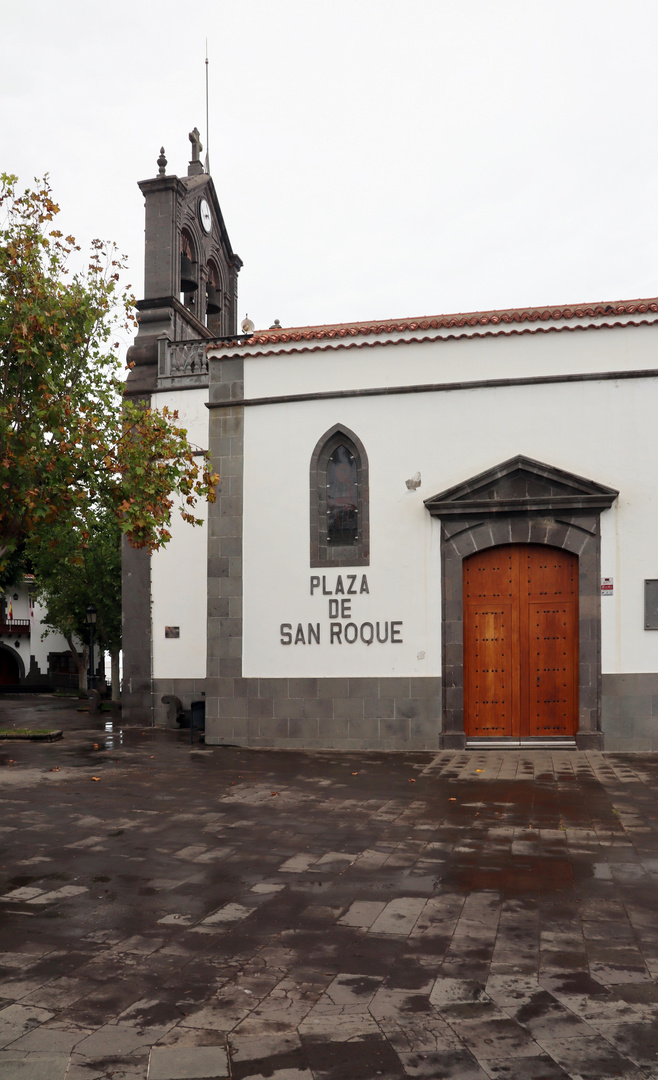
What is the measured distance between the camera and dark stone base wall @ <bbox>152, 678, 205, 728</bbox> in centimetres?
1923

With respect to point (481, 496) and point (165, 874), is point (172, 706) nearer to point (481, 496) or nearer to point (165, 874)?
point (481, 496)

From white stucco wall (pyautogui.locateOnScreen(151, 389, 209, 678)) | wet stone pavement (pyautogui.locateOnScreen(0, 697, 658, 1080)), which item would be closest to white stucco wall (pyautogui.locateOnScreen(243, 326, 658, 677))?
wet stone pavement (pyautogui.locateOnScreen(0, 697, 658, 1080))

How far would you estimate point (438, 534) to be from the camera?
563 inches

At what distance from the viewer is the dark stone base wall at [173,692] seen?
19234 millimetres

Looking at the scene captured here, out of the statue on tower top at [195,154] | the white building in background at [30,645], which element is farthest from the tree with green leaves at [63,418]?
the white building in background at [30,645]

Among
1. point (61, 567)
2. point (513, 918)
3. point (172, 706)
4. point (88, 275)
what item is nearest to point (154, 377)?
point (88, 275)

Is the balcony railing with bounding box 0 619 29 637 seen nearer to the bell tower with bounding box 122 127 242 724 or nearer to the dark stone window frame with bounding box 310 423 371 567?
the bell tower with bounding box 122 127 242 724

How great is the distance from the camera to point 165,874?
689cm

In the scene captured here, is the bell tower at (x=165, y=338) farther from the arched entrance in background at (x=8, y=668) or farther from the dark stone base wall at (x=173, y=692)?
the arched entrance in background at (x=8, y=668)

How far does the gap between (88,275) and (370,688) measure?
8168 mm

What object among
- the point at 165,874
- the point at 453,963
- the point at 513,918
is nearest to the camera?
the point at 453,963

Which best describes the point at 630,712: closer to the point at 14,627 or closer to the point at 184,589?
the point at 184,589

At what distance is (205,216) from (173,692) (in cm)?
1225

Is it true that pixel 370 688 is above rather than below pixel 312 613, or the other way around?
below
